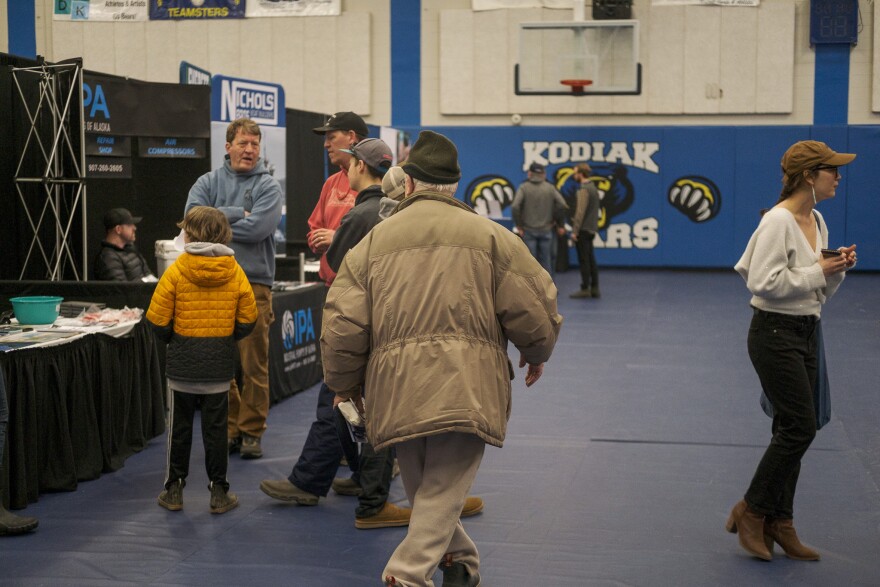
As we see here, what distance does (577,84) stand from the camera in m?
15.2

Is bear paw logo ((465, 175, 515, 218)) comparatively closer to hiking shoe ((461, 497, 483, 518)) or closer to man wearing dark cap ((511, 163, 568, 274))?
man wearing dark cap ((511, 163, 568, 274))

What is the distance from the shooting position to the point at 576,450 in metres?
5.91

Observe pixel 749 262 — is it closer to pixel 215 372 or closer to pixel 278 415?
pixel 215 372

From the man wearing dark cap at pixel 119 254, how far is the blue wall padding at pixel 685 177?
1008 centimetres

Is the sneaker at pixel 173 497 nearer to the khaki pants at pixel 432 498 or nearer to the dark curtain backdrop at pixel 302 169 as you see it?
the khaki pants at pixel 432 498

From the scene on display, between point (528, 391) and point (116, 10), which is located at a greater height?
point (116, 10)

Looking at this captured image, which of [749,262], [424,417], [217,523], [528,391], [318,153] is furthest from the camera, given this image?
[318,153]

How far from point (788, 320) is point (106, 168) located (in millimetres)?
5589

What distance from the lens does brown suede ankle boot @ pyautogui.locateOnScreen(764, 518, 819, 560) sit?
413cm

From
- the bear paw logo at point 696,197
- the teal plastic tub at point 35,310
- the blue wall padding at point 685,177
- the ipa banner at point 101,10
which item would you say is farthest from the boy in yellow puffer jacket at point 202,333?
the ipa banner at point 101,10

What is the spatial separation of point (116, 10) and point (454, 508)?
17.0 metres

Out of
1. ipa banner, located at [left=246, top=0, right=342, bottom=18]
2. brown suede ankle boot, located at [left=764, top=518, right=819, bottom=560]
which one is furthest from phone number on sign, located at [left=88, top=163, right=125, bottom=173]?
ipa banner, located at [left=246, top=0, right=342, bottom=18]

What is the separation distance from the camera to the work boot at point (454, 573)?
354 cm

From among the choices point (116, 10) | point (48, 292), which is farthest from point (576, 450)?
point (116, 10)
